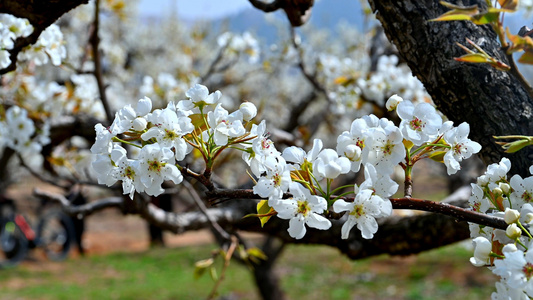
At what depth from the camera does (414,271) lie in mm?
6914

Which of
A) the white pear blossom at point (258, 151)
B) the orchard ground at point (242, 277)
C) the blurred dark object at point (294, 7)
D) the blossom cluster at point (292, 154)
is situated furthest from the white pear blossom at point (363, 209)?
the orchard ground at point (242, 277)

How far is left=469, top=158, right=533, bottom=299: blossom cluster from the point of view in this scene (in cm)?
60

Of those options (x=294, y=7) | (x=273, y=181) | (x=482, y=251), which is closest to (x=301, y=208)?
(x=273, y=181)

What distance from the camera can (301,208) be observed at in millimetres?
677

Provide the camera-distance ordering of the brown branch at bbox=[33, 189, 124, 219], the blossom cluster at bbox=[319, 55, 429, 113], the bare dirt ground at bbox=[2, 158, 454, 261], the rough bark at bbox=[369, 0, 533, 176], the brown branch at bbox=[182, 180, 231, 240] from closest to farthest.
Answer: the rough bark at bbox=[369, 0, 533, 176] → the brown branch at bbox=[182, 180, 231, 240] → the brown branch at bbox=[33, 189, 124, 219] → the blossom cluster at bbox=[319, 55, 429, 113] → the bare dirt ground at bbox=[2, 158, 454, 261]

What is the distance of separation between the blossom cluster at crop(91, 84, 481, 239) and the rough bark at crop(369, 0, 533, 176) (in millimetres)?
338

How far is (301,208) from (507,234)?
272 mm

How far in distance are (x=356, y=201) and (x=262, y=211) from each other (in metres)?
0.17

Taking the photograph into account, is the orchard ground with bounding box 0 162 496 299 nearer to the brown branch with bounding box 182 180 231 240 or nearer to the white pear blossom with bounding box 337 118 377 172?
the brown branch with bounding box 182 180 231 240

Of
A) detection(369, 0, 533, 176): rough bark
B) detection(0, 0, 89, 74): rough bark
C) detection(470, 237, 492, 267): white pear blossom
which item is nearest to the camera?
detection(470, 237, 492, 267): white pear blossom

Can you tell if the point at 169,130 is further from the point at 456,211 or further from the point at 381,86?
the point at 381,86

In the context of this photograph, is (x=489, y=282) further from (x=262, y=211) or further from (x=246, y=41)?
(x=262, y=211)

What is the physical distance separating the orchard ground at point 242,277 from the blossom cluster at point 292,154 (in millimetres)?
5262

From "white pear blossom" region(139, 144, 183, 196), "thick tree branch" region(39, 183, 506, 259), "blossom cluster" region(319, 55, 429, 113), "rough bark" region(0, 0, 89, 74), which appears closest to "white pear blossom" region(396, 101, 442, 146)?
"white pear blossom" region(139, 144, 183, 196)
